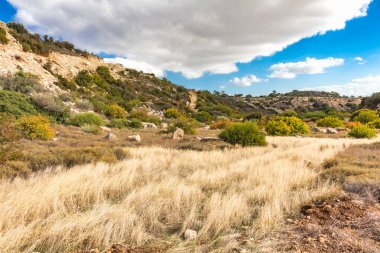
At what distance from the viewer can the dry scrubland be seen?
354 cm

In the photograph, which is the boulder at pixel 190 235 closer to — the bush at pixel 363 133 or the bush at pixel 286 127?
the bush at pixel 286 127

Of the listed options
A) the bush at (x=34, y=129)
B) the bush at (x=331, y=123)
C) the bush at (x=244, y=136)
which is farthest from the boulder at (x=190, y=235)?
the bush at (x=331, y=123)

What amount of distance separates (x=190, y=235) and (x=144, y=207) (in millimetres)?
1116

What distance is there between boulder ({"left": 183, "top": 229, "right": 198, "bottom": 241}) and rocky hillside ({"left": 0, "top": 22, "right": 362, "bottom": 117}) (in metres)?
23.6

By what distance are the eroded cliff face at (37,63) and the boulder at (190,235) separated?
25.9m

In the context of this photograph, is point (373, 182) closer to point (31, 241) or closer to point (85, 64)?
point (31, 241)

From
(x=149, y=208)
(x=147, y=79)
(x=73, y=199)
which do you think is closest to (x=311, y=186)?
(x=149, y=208)

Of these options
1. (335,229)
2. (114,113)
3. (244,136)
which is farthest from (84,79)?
(335,229)

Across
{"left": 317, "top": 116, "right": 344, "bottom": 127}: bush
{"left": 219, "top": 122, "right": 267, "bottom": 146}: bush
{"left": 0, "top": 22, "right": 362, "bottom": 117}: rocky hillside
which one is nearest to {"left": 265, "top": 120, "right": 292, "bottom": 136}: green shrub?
{"left": 219, "top": 122, "right": 267, "bottom": 146}: bush

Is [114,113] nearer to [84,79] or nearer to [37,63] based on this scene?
[37,63]

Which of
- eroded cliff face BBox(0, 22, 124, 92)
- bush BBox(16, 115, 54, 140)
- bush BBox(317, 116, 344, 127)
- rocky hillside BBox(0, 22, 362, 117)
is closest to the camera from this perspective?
bush BBox(16, 115, 54, 140)

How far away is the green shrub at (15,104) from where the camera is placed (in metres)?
16.1

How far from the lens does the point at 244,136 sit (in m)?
13.7

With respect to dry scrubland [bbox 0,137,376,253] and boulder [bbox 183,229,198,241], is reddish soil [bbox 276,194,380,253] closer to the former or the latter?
dry scrubland [bbox 0,137,376,253]
